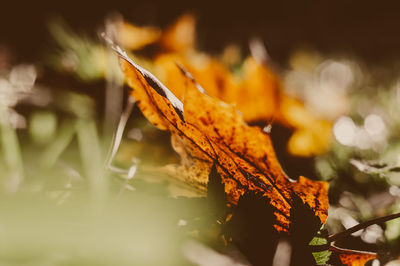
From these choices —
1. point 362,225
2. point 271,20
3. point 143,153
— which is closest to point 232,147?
point 362,225

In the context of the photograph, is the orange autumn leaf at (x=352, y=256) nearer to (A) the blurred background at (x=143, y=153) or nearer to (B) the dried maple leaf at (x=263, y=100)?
(A) the blurred background at (x=143, y=153)

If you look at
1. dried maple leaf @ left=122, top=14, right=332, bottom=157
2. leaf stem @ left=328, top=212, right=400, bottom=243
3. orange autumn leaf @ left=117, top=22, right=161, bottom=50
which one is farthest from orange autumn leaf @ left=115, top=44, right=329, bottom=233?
orange autumn leaf @ left=117, top=22, right=161, bottom=50

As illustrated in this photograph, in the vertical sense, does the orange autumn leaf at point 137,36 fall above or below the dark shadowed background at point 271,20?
below

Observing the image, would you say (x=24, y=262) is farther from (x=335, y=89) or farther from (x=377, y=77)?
(x=377, y=77)

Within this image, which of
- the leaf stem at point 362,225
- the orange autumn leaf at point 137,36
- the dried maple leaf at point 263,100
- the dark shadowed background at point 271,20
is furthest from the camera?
the dark shadowed background at point 271,20

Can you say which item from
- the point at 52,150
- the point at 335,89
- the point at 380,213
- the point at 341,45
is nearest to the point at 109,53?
the point at 52,150

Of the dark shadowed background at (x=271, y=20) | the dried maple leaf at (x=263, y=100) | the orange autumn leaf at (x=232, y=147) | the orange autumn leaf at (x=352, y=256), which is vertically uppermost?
the dark shadowed background at (x=271, y=20)

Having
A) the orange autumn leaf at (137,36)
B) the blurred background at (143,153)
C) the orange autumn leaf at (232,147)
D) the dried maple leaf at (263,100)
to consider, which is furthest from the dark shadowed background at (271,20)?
the orange autumn leaf at (232,147)
